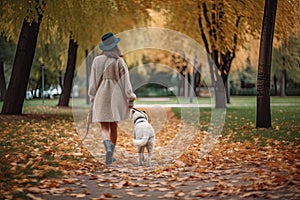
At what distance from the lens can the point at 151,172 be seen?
26.4 feet

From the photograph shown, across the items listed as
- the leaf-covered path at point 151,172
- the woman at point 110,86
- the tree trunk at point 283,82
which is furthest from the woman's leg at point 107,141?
the tree trunk at point 283,82

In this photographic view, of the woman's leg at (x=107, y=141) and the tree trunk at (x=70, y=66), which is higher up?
the tree trunk at (x=70, y=66)

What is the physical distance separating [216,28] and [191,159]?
50.9 ft

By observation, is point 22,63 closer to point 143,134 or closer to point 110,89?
point 110,89

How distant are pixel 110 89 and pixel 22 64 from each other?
31.8 feet

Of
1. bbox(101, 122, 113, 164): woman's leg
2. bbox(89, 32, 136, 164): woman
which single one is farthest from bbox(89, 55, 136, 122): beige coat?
bbox(101, 122, 113, 164): woman's leg

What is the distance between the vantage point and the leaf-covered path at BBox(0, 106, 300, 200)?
6285 mm

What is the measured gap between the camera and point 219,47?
23875mm

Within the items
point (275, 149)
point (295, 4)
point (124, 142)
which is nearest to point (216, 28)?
point (295, 4)

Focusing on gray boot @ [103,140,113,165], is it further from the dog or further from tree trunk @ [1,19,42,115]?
tree trunk @ [1,19,42,115]

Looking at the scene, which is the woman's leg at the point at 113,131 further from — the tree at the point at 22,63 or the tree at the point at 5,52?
the tree at the point at 5,52

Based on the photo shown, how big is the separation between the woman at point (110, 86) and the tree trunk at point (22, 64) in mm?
9412

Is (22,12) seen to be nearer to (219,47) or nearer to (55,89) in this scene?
(219,47)

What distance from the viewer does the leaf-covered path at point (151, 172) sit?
6.29 metres
